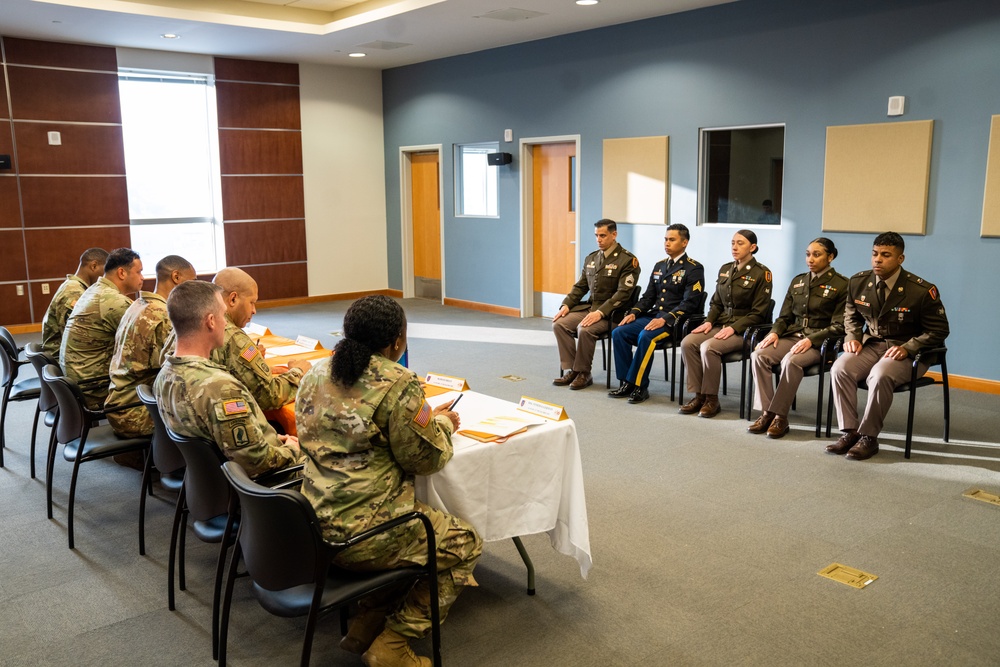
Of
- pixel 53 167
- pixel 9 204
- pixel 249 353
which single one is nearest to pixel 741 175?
pixel 249 353

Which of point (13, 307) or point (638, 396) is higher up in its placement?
point (13, 307)

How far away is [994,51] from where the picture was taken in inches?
232

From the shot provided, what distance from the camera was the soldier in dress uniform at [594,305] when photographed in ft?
21.2

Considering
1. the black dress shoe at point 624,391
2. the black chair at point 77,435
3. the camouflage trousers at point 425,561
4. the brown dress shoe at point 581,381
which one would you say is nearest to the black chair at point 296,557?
the camouflage trousers at point 425,561

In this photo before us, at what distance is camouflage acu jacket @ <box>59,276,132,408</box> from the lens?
421 centimetres

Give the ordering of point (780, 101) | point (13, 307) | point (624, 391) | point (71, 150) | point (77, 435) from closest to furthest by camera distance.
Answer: point (77, 435) < point (624, 391) < point (780, 101) < point (13, 307) < point (71, 150)

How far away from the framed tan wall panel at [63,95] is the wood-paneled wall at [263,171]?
1.30 meters

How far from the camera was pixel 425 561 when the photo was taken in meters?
2.55

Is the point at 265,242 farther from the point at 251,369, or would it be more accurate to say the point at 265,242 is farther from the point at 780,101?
the point at 251,369

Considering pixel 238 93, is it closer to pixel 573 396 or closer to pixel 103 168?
pixel 103 168

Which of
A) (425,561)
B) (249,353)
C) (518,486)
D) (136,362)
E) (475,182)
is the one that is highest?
(475,182)

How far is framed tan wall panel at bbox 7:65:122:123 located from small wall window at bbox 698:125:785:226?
22.1 feet

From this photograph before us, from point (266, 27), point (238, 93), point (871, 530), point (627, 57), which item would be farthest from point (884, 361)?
point (238, 93)

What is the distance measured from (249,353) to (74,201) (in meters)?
→ 7.30
